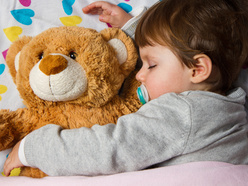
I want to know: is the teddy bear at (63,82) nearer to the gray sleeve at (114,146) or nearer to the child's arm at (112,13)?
the gray sleeve at (114,146)

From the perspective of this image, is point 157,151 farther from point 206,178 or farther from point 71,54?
point 71,54

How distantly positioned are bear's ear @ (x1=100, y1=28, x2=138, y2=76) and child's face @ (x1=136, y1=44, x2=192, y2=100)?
0.06 meters

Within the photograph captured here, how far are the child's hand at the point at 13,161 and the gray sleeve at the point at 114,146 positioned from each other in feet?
0.15

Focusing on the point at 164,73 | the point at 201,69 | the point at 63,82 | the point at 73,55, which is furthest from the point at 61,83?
the point at 201,69

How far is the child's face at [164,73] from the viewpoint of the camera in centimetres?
78

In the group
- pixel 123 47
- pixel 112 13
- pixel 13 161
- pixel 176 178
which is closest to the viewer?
pixel 176 178

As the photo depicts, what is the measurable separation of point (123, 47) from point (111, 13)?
0.80 ft

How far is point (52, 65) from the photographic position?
649mm

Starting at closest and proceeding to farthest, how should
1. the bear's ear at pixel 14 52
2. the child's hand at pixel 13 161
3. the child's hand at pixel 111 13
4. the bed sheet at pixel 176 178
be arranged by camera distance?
the bed sheet at pixel 176 178 → the child's hand at pixel 13 161 → the bear's ear at pixel 14 52 → the child's hand at pixel 111 13

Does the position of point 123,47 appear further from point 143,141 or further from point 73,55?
point 143,141

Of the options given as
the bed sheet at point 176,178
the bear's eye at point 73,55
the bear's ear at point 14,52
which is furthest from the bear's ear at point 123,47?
the bed sheet at point 176,178

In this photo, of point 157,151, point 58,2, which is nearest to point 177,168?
point 157,151

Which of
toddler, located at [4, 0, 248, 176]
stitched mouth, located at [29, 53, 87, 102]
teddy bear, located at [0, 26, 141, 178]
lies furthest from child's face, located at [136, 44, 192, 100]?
stitched mouth, located at [29, 53, 87, 102]

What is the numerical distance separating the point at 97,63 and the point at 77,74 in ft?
0.23
